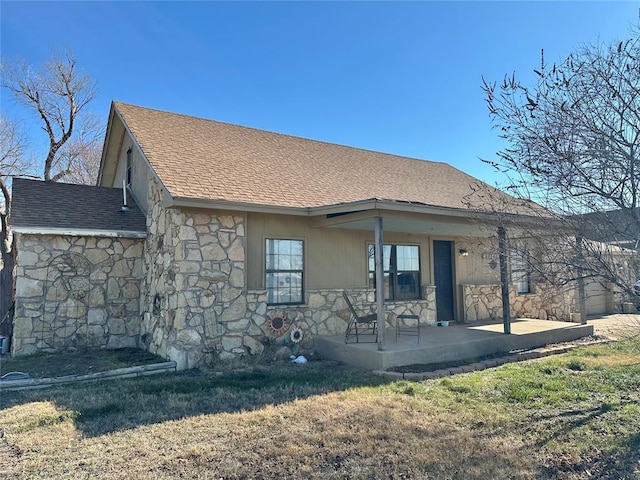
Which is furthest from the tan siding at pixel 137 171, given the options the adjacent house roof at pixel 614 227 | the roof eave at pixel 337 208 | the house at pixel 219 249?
the adjacent house roof at pixel 614 227

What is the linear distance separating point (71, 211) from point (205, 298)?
4006 mm

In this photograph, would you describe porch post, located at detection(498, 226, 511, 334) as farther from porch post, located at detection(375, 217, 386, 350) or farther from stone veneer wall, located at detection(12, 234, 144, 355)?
stone veneer wall, located at detection(12, 234, 144, 355)

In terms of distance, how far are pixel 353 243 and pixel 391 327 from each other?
82.0 inches

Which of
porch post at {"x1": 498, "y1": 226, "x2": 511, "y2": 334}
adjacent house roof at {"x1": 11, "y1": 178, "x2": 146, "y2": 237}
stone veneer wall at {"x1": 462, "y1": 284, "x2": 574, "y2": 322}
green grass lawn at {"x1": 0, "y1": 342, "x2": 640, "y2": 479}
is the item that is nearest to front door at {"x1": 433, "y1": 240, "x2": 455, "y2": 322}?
stone veneer wall at {"x1": 462, "y1": 284, "x2": 574, "y2": 322}

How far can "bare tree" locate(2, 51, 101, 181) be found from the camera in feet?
52.6

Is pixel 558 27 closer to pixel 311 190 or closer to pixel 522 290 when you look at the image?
pixel 311 190

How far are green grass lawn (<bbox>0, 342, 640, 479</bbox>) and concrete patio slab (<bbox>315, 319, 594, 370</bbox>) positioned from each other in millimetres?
691

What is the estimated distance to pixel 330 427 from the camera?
4.36 m

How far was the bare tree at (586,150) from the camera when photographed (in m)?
4.01

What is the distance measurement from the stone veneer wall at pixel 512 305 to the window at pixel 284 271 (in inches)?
193

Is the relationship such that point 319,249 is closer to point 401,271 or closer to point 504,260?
point 401,271

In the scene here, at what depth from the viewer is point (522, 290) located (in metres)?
12.3

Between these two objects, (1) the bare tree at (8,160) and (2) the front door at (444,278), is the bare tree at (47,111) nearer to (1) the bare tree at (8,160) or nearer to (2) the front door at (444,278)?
(1) the bare tree at (8,160)

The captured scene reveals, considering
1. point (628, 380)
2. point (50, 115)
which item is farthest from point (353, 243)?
point (50, 115)
